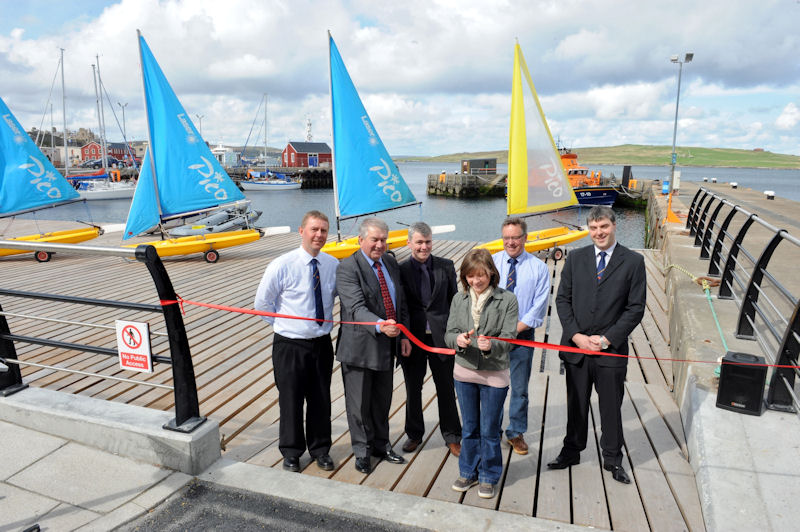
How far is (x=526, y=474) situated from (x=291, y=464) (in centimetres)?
158

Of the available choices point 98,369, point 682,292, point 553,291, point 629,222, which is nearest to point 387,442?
point 98,369

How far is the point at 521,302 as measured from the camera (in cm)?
374

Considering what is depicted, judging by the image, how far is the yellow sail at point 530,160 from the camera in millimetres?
9859

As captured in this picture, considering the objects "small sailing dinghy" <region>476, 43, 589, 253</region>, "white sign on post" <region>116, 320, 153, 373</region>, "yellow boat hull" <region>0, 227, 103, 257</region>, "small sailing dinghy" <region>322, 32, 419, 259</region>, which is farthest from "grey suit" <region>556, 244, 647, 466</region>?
"yellow boat hull" <region>0, 227, 103, 257</region>

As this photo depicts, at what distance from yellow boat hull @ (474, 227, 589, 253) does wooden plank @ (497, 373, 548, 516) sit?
301 inches

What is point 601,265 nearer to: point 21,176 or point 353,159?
point 353,159

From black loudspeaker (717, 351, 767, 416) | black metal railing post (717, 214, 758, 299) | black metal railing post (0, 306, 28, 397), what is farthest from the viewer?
black metal railing post (717, 214, 758, 299)

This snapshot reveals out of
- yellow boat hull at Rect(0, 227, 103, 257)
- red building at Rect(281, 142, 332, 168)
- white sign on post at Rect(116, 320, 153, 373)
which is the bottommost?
yellow boat hull at Rect(0, 227, 103, 257)

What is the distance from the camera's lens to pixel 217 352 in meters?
5.70

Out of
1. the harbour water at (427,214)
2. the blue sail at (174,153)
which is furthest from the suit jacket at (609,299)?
the harbour water at (427,214)

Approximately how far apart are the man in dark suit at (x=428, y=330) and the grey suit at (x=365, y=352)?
143mm

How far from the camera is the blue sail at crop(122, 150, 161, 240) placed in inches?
478

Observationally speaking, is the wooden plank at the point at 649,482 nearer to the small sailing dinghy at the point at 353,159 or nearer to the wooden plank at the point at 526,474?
the wooden plank at the point at 526,474

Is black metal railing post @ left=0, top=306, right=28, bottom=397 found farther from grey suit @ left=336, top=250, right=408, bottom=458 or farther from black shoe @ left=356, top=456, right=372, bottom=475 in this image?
black shoe @ left=356, top=456, right=372, bottom=475
